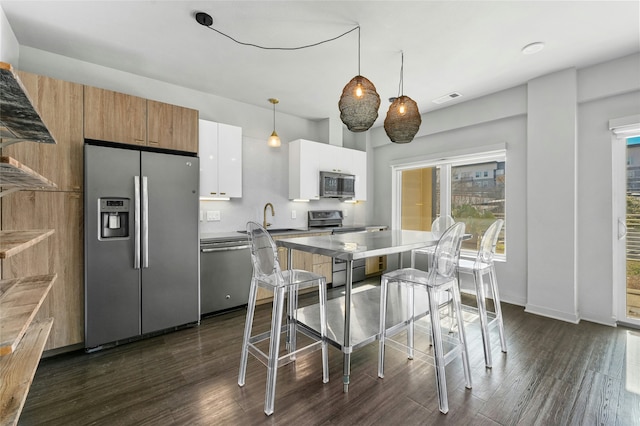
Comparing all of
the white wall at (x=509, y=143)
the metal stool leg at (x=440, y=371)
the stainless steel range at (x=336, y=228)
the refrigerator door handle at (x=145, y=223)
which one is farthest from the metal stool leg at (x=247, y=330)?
the white wall at (x=509, y=143)

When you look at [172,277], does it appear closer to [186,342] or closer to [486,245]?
[186,342]

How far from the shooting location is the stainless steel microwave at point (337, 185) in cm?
454

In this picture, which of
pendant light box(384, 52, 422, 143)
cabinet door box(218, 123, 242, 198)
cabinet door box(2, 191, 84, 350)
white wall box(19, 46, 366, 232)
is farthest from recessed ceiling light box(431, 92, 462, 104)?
cabinet door box(2, 191, 84, 350)

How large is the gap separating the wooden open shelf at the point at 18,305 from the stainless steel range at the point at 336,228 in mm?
3315

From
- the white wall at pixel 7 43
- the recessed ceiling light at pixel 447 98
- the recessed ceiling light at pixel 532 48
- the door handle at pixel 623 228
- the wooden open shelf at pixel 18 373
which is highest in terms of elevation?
the recessed ceiling light at pixel 447 98

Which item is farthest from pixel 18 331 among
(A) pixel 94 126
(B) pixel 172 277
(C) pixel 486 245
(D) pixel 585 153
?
(D) pixel 585 153

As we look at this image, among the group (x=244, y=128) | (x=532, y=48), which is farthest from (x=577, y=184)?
(x=244, y=128)

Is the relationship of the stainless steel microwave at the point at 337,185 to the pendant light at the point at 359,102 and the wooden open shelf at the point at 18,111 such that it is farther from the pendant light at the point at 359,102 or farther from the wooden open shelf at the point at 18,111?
the wooden open shelf at the point at 18,111

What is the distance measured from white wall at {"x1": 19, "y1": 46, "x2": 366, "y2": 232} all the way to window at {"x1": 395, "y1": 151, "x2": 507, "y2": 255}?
1.36 meters

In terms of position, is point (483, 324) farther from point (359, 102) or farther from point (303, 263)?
point (303, 263)

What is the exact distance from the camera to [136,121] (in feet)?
8.91

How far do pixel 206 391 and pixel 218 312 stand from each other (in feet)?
4.64

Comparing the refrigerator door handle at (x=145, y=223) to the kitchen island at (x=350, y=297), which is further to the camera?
the refrigerator door handle at (x=145, y=223)

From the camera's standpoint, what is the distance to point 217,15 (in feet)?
7.39
